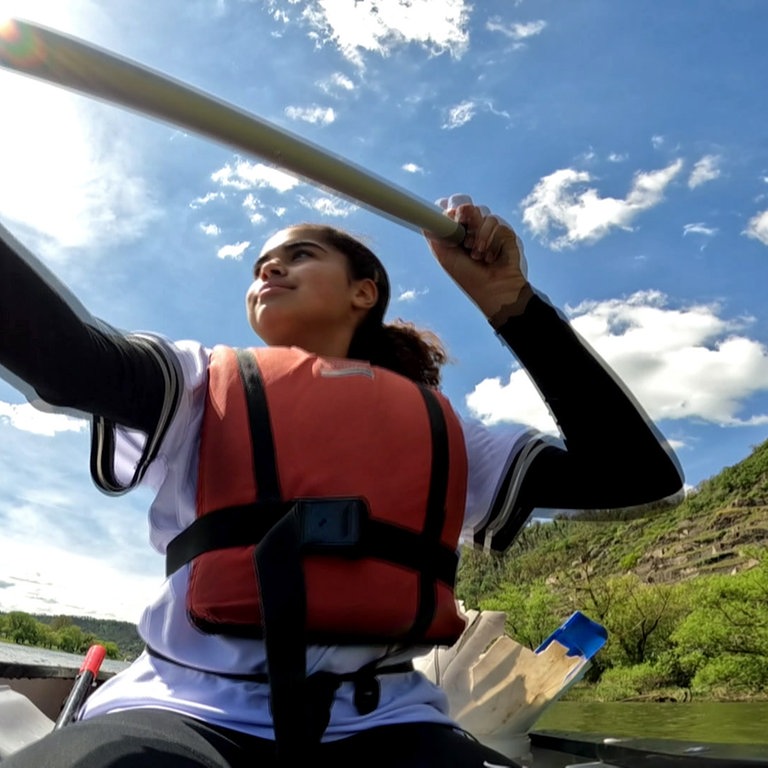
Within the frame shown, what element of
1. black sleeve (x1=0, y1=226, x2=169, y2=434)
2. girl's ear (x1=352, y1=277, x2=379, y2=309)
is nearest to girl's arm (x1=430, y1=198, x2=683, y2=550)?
girl's ear (x1=352, y1=277, x2=379, y2=309)

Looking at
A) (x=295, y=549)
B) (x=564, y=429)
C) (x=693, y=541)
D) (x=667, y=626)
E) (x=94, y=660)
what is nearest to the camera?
(x=295, y=549)

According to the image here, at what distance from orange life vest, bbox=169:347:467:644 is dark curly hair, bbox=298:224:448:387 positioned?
16.4 inches

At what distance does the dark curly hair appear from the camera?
188cm

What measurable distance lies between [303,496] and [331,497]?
5cm

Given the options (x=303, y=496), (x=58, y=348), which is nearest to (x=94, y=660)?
(x=303, y=496)

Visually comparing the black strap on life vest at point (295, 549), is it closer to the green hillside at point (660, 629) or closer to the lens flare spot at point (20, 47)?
the lens flare spot at point (20, 47)

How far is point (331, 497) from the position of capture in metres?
1.21

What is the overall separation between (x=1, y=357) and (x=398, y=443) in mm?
657

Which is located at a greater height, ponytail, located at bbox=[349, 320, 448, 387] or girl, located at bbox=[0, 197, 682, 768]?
ponytail, located at bbox=[349, 320, 448, 387]

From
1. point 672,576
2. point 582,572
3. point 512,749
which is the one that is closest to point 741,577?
point 512,749

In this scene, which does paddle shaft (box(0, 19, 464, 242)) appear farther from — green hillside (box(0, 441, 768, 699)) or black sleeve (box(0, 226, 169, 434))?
green hillside (box(0, 441, 768, 699))

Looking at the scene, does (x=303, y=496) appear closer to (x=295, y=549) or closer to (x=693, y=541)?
(x=295, y=549)

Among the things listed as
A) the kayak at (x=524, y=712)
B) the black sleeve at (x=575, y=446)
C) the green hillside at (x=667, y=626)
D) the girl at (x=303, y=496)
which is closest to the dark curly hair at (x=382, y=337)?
the girl at (x=303, y=496)

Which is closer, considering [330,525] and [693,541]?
[330,525]
